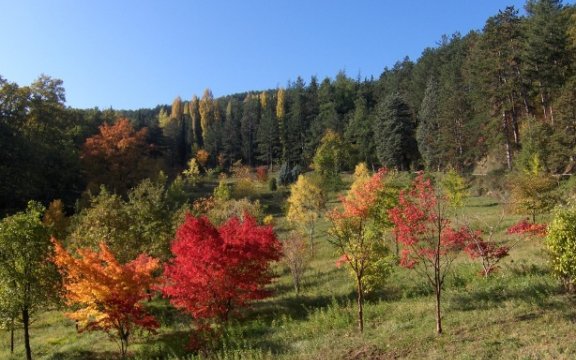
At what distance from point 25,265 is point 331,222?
13.6m

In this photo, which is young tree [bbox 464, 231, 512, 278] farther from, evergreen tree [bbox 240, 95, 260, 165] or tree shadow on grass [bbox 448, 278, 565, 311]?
evergreen tree [bbox 240, 95, 260, 165]

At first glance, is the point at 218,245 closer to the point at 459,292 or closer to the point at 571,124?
the point at 459,292

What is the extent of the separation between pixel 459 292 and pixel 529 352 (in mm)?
7108

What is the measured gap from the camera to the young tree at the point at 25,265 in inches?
661

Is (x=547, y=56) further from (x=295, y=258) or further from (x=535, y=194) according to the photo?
(x=295, y=258)

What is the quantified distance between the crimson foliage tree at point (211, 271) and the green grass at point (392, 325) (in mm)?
1339

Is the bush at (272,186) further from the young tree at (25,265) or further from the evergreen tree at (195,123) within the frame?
the evergreen tree at (195,123)

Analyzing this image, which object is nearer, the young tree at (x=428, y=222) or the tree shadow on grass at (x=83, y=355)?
the young tree at (x=428, y=222)

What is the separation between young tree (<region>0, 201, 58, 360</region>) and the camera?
55.1ft

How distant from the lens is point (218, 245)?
59.5 ft

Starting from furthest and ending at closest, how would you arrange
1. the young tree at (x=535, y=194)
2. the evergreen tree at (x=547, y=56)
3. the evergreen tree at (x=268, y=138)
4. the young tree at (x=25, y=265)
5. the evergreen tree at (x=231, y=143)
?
the evergreen tree at (x=231, y=143)
the evergreen tree at (x=268, y=138)
the evergreen tree at (x=547, y=56)
the young tree at (x=535, y=194)
the young tree at (x=25, y=265)

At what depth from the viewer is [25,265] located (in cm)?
1709

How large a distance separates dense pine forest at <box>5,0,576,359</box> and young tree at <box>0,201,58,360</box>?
5cm

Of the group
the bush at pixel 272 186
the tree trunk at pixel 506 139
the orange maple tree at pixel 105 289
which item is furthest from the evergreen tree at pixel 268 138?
the orange maple tree at pixel 105 289
